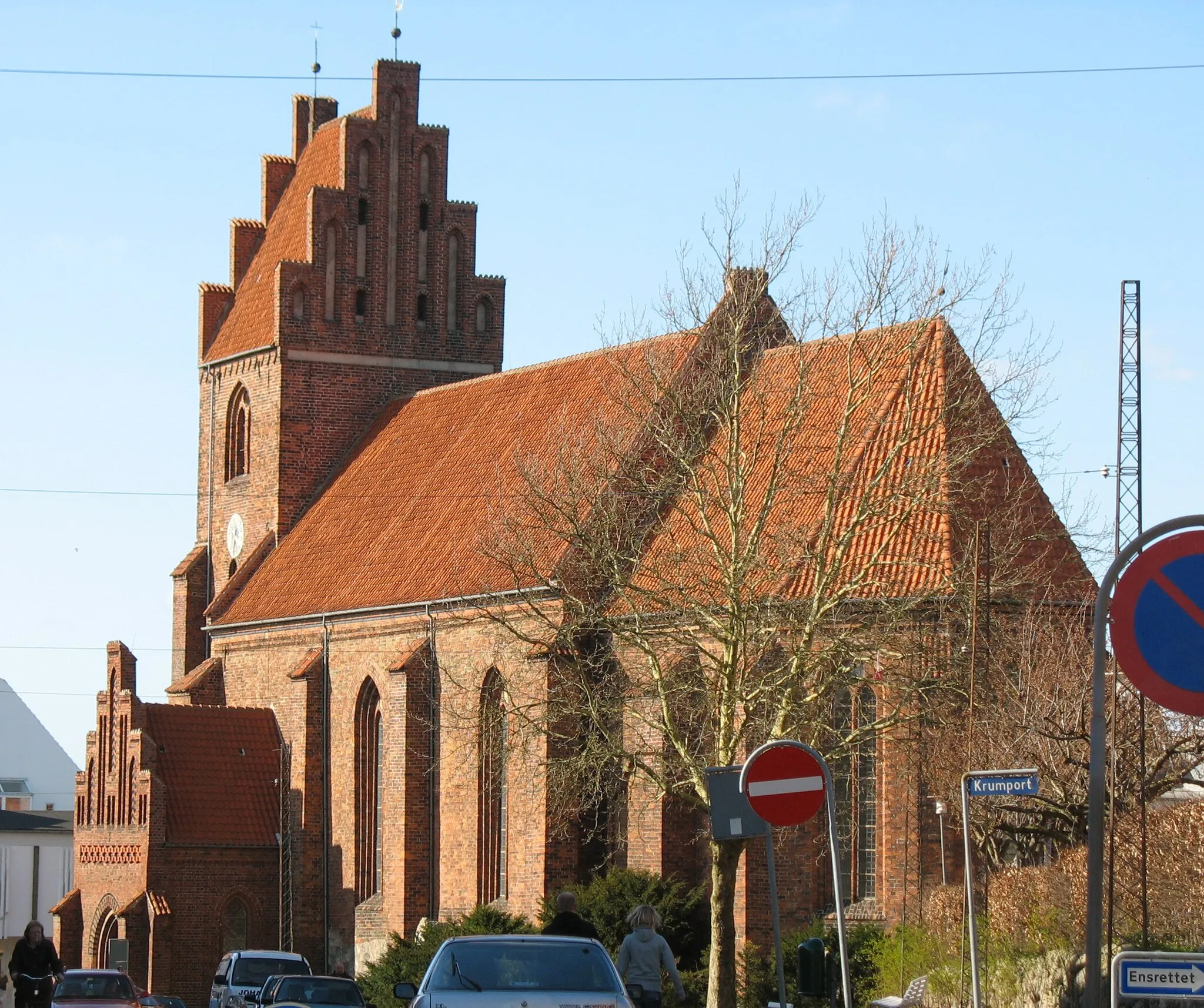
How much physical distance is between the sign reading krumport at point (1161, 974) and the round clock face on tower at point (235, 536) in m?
41.4

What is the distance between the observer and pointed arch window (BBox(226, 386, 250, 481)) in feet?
160

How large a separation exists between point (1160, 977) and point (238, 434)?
4270 centimetres

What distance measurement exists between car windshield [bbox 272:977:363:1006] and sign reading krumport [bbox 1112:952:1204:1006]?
16852 mm

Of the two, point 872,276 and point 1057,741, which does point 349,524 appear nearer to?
point 872,276

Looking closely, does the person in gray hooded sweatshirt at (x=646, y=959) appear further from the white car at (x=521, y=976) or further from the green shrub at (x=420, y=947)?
the green shrub at (x=420, y=947)

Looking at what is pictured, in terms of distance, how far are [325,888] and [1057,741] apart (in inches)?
915

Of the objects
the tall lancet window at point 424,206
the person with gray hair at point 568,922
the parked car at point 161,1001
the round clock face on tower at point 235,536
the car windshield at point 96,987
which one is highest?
the tall lancet window at point 424,206

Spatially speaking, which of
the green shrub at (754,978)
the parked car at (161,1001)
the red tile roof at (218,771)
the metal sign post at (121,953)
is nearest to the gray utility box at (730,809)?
the green shrub at (754,978)

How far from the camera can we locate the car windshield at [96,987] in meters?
23.3

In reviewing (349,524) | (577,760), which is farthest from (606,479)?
(349,524)

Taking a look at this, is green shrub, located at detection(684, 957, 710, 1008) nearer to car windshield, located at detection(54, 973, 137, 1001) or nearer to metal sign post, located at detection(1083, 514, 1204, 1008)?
car windshield, located at detection(54, 973, 137, 1001)

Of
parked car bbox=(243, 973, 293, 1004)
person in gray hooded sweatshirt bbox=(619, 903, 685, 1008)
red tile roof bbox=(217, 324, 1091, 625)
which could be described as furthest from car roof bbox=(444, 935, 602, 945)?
red tile roof bbox=(217, 324, 1091, 625)

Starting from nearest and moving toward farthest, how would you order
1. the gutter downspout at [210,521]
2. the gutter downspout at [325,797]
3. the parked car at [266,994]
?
the parked car at [266,994], the gutter downspout at [325,797], the gutter downspout at [210,521]

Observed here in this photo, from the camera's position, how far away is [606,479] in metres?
28.6
